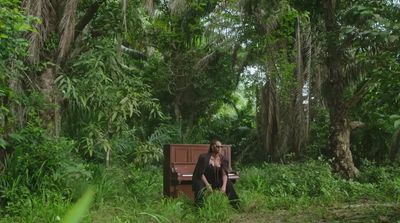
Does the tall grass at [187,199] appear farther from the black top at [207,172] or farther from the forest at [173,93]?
the black top at [207,172]

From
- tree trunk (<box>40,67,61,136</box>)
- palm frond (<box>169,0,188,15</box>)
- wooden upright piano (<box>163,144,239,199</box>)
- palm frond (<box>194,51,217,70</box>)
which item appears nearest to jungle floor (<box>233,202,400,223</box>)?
wooden upright piano (<box>163,144,239,199</box>)

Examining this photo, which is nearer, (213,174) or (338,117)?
(213,174)

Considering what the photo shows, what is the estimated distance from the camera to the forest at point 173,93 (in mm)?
6723

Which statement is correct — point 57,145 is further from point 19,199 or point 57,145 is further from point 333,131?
point 333,131

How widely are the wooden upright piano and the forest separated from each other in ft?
0.98

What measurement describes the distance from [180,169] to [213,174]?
4.09ft

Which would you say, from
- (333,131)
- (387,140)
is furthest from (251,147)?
(333,131)

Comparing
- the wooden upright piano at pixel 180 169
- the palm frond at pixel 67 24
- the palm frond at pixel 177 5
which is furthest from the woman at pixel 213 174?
the palm frond at pixel 177 5

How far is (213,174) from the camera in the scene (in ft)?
27.6

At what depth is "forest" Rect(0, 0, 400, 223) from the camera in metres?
6.72

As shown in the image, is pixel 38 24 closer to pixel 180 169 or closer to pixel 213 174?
pixel 180 169

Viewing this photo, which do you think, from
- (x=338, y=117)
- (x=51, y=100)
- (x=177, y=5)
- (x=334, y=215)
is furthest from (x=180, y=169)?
(x=338, y=117)

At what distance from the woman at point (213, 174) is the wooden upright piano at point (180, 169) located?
485 millimetres

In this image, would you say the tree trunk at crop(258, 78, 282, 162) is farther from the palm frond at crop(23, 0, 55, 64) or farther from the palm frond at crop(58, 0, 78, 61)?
the palm frond at crop(23, 0, 55, 64)
